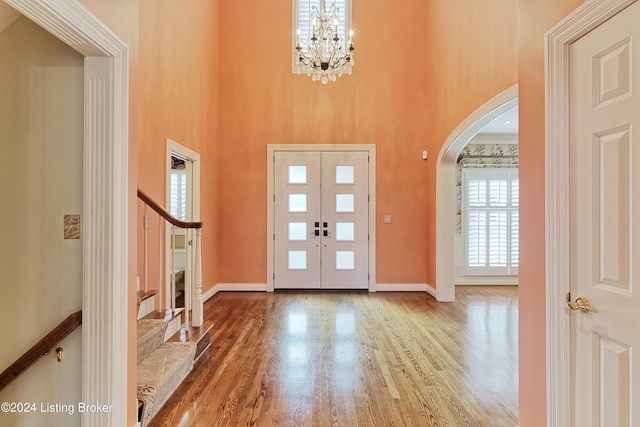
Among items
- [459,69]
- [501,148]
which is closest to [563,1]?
[459,69]

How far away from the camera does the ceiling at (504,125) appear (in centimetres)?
482

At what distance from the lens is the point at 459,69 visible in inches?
166

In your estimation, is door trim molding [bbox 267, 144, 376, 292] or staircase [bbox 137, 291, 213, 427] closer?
staircase [bbox 137, 291, 213, 427]

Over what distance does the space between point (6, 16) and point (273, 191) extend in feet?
13.3

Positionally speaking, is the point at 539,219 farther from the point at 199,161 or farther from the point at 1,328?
the point at 199,161

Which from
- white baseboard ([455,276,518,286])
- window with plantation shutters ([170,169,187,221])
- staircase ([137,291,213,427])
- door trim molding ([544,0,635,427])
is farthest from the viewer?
white baseboard ([455,276,518,286])

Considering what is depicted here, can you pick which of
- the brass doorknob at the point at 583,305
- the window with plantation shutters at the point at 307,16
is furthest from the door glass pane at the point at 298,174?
the brass doorknob at the point at 583,305

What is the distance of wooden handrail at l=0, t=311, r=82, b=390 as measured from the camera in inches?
61.9

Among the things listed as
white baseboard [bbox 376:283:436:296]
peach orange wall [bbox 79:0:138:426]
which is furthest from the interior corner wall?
white baseboard [bbox 376:283:436:296]

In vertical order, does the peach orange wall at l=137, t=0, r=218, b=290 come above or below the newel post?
above

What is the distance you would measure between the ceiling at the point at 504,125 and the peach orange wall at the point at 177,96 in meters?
4.20

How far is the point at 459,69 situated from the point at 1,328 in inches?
198

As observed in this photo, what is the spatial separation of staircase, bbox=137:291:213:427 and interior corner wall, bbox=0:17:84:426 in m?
0.49

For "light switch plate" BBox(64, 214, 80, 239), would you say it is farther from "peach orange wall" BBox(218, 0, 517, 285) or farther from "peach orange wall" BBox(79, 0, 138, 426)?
"peach orange wall" BBox(218, 0, 517, 285)
